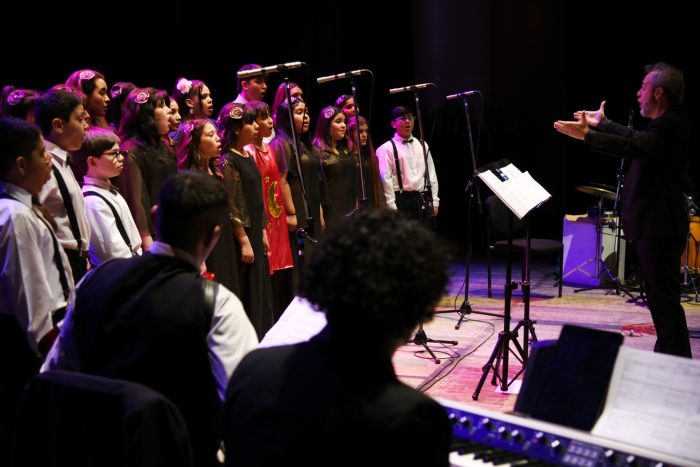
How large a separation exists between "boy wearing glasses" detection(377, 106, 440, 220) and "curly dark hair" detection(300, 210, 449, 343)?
5406 mm

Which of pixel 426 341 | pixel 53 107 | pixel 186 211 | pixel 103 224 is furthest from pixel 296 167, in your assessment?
pixel 186 211

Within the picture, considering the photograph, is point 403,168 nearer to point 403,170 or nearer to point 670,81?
point 403,170

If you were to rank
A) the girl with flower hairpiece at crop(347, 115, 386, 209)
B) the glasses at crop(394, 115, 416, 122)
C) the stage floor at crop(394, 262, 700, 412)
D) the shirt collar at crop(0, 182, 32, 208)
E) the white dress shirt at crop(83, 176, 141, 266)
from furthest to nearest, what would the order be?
the glasses at crop(394, 115, 416, 122) < the girl with flower hairpiece at crop(347, 115, 386, 209) < the stage floor at crop(394, 262, 700, 412) < the white dress shirt at crop(83, 176, 141, 266) < the shirt collar at crop(0, 182, 32, 208)

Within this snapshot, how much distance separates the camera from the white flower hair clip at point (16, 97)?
381cm

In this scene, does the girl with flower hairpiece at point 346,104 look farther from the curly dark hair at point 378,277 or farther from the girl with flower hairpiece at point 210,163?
the curly dark hair at point 378,277

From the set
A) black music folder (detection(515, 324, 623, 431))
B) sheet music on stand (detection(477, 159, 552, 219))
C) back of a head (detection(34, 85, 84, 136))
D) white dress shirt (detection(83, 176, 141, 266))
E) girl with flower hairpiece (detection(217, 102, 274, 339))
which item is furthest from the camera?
girl with flower hairpiece (detection(217, 102, 274, 339))

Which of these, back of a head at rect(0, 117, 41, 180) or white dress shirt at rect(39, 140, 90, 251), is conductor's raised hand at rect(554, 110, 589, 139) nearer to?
white dress shirt at rect(39, 140, 90, 251)

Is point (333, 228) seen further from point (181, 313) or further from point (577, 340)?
point (577, 340)

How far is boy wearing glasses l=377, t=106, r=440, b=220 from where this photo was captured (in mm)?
6859

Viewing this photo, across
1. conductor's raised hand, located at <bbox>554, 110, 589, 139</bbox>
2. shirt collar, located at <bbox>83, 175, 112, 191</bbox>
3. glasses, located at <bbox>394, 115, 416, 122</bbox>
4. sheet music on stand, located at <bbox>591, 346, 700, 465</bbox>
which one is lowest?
sheet music on stand, located at <bbox>591, 346, 700, 465</bbox>

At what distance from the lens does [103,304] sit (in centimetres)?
178

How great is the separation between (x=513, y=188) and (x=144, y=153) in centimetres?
190

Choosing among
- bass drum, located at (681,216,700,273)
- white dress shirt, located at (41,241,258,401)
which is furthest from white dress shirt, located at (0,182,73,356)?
bass drum, located at (681,216,700,273)

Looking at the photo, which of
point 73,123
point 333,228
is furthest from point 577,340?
point 73,123
